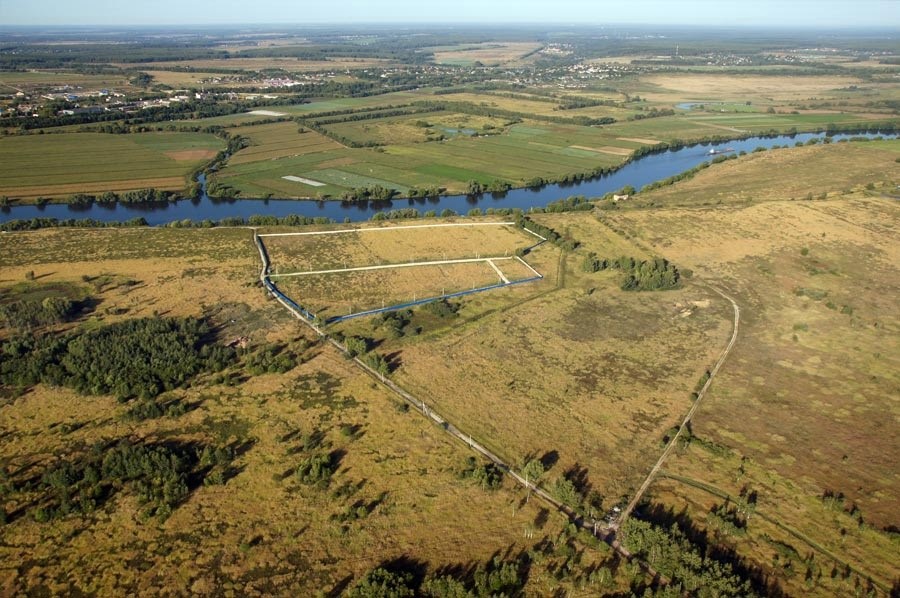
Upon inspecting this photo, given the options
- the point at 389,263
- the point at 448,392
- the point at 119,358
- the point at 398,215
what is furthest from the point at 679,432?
the point at 398,215

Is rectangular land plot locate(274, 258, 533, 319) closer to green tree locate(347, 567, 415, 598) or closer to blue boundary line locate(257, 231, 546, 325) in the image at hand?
blue boundary line locate(257, 231, 546, 325)

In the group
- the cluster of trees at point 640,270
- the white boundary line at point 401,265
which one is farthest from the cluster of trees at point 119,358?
the cluster of trees at point 640,270

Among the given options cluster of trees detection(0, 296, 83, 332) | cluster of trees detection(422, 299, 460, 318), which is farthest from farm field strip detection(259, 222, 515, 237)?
cluster of trees detection(0, 296, 83, 332)

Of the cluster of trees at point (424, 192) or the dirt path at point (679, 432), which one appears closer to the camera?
the dirt path at point (679, 432)

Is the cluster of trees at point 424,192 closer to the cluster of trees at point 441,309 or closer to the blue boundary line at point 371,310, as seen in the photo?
the blue boundary line at point 371,310

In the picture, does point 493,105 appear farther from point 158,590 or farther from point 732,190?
point 158,590

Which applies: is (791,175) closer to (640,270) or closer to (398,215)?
(640,270)
